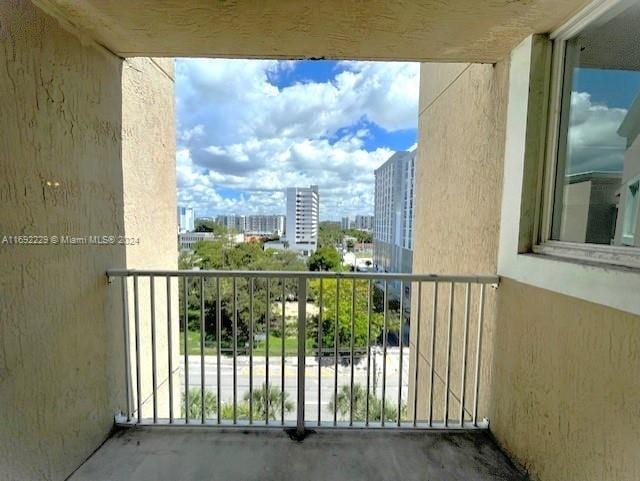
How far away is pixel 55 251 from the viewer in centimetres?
140

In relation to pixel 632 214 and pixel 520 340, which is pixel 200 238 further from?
pixel 632 214

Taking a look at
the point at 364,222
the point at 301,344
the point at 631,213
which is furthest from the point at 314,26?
the point at 364,222

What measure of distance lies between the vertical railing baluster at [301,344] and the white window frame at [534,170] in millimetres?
1183

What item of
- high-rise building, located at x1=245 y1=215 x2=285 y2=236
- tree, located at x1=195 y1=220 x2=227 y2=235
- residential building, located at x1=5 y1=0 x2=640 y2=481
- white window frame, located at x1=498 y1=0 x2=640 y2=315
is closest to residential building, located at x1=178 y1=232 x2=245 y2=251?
tree, located at x1=195 y1=220 x2=227 y2=235

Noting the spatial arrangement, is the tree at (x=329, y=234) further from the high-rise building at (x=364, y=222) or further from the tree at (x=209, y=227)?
the tree at (x=209, y=227)

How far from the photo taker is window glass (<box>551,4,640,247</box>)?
1.28 meters

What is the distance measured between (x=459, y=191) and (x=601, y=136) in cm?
101

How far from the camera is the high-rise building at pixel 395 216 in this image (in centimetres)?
474

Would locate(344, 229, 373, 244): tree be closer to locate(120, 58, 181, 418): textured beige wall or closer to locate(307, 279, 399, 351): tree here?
locate(307, 279, 399, 351): tree

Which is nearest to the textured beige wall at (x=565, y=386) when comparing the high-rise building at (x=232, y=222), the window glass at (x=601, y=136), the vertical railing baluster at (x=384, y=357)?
the window glass at (x=601, y=136)

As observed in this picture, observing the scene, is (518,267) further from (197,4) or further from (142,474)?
(142,474)

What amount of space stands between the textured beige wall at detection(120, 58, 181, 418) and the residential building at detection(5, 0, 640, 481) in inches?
2.1

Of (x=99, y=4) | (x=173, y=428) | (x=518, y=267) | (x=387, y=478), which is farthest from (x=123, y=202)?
(x=518, y=267)

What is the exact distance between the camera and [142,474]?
5.13 feet
